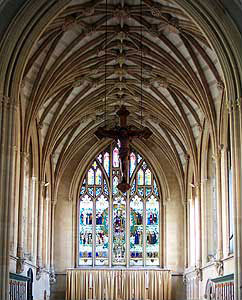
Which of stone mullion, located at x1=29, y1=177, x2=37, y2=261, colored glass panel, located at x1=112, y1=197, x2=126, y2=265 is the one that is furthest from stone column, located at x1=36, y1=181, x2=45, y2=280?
colored glass panel, located at x1=112, y1=197, x2=126, y2=265

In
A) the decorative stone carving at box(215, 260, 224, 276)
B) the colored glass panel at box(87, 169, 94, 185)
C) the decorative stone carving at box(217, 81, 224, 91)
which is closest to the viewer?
the decorative stone carving at box(217, 81, 224, 91)

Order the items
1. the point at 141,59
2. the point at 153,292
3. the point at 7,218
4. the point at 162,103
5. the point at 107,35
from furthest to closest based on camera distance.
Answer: the point at 153,292
the point at 162,103
the point at 141,59
the point at 107,35
the point at 7,218

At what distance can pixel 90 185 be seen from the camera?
39.4m

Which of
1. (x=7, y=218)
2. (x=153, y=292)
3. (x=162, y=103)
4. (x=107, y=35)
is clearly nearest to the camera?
(x=7, y=218)

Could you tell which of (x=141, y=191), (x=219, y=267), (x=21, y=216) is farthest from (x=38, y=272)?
(x=219, y=267)

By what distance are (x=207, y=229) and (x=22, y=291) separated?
9.18 metres

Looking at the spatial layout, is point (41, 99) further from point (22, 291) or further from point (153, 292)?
point (153, 292)

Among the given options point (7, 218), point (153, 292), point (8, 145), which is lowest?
point (153, 292)

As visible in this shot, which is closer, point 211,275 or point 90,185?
point 211,275

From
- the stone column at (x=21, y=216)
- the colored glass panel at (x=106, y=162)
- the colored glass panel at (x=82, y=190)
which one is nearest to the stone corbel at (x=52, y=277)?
the colored glass panel at (x=82, y=190)

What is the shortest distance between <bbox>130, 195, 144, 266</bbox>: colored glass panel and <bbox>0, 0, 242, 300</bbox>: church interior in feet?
0.19

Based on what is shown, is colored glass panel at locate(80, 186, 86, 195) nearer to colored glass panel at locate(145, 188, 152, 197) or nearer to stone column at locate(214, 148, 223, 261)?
colored glass panel at locate(145, 188, 152, 197)

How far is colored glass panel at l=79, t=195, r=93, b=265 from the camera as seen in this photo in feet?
126

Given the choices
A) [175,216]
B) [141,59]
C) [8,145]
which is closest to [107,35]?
[141,59]
